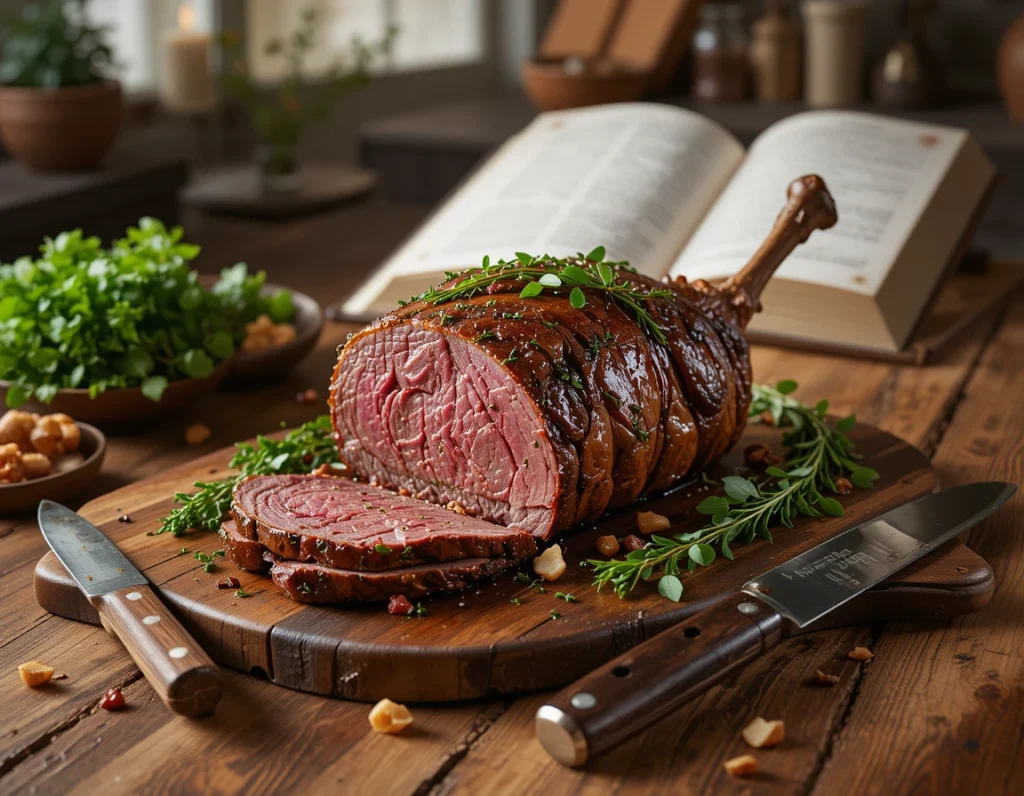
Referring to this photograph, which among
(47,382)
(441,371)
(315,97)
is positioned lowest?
(315,97)

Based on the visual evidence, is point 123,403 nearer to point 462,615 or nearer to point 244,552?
point 244,552

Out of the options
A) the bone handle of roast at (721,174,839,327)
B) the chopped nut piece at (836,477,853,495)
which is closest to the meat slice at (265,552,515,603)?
the chopped nut piece at (836,477,853,495)

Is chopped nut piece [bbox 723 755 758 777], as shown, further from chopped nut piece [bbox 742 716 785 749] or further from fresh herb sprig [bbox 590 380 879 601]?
fresh herb sprig [bbox 590 380 879 601]

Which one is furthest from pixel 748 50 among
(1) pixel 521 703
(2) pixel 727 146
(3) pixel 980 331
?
(1) pixel 521 703

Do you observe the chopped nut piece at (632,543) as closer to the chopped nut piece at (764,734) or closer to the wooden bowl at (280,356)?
the chopped nut piece at (764,734)

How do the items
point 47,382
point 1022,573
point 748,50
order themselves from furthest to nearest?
point 748,50 → point 47,382 → point 1022,573

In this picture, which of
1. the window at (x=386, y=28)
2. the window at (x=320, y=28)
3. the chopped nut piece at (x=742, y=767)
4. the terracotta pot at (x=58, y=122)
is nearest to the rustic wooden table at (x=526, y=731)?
the chopped nut piece at (x=742, y=767)

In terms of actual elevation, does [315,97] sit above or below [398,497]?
below

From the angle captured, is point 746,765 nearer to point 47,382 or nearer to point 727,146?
point 47,382

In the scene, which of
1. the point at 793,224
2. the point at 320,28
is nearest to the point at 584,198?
the point at 793,224
